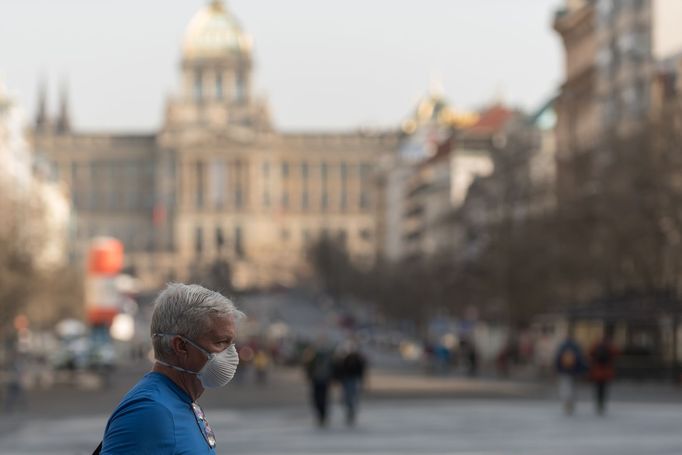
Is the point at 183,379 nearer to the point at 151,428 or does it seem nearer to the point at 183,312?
the point at 183,312

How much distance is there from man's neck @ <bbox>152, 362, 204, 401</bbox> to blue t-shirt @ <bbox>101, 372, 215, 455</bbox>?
15 centimetres

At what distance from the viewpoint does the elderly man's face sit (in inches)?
229

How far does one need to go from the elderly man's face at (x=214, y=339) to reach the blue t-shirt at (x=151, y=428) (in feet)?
0.67

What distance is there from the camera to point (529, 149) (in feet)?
262

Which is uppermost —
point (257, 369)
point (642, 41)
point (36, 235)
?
point (642, 41)

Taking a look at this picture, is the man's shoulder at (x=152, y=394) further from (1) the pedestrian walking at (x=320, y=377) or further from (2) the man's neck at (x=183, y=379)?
(1) the pedestrian walking at (x=320, y=377)

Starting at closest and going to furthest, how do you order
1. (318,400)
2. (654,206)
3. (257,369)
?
1. (318,400)
2. (654,206)
3. (257,369)

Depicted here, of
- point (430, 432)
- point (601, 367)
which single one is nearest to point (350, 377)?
point (430, 432)

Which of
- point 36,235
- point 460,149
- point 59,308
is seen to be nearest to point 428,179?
point 460,149

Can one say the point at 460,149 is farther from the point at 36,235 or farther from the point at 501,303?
the point at 36,235

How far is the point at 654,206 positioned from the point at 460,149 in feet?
311

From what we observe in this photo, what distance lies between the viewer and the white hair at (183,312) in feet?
19.1

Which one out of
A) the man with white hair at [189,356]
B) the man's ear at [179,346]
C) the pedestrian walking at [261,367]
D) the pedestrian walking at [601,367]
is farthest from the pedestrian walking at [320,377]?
the pedestrian walking at [261,367]

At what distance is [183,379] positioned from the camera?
5836 millimetres
